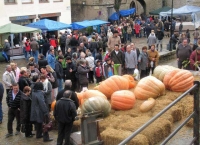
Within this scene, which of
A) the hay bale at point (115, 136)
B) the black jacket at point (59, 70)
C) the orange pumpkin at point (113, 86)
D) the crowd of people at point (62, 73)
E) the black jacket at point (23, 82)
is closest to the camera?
the hay bale at point (115, 136)

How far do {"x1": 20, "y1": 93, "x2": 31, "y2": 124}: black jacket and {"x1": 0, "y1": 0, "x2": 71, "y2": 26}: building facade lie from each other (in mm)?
18332

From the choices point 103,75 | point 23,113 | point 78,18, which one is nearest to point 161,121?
point 23,113

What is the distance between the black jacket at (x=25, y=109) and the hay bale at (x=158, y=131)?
289 cm

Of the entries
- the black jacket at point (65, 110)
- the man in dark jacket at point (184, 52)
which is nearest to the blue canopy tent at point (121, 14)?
the man in dark jacket at point (184, 52)

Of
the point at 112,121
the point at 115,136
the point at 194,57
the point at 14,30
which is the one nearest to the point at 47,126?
the point at 112,121

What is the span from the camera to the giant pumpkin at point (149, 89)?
9414mm

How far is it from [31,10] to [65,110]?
2175 cm

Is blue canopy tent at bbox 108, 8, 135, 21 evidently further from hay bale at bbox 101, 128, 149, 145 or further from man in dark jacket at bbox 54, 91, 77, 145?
hay bale at bbox 101, 128, 149, 145

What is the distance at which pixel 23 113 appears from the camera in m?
8.72

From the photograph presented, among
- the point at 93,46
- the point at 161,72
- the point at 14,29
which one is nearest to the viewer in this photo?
the point at 161,72

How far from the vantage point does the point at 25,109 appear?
8695 millimetres

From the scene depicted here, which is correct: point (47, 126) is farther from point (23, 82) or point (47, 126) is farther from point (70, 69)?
point (70, 69)

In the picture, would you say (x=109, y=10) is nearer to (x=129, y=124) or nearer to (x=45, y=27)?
(x=45, y=27)

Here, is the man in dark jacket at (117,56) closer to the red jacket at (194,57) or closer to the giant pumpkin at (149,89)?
the red jacket at (194,57)
